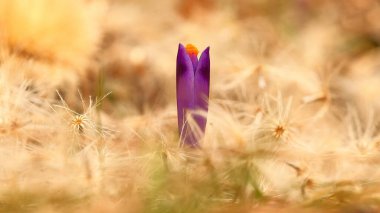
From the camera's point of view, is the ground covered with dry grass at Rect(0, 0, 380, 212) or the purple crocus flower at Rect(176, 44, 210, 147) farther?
the purple crocus flower at Rect(176, 44, 210, 147)

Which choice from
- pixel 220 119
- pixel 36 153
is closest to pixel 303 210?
pixel 220 119

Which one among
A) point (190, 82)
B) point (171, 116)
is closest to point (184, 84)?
point (190, 82)

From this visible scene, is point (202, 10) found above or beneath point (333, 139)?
above

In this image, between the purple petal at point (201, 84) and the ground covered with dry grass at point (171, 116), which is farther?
the purple petal at point (201, 84)

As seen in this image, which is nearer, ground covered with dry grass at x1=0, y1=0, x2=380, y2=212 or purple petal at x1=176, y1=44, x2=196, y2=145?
ground covered with dry grass at x1=0, y1=0, x2=380, y2=212

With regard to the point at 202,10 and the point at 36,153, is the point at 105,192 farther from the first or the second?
the point at 202,10

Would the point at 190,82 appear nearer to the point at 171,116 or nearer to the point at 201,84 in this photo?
the point at 201,84

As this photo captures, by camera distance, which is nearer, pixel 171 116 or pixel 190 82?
pixel 190 82

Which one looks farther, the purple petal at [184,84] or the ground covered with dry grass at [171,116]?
the purple petal at [184,84]
